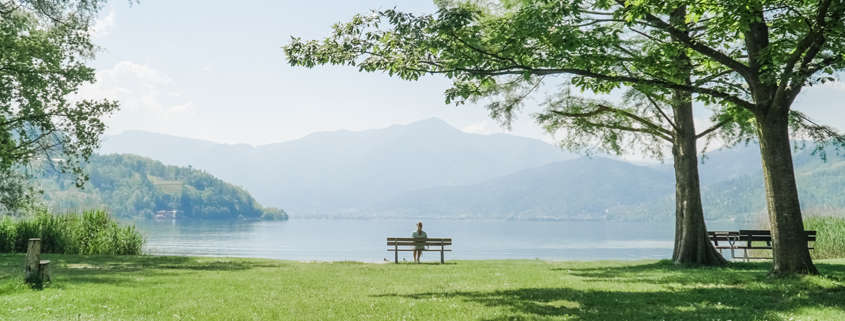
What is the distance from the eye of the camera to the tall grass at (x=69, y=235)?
27.4m

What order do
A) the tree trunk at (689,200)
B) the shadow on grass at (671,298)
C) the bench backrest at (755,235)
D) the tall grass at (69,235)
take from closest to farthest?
the shadow on grass at (671,298), the tree trunk at (689,200), the bench backrest at (755,235), the tall grass at (69,235)

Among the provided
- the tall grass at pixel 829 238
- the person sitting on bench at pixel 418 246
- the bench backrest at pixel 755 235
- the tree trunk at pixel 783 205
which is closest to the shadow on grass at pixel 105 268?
the person sitting on bench at pixel 418 246

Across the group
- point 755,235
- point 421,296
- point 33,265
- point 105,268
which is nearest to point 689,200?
point 755,235

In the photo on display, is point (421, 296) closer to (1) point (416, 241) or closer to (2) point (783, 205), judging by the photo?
(2) point (783, 205)

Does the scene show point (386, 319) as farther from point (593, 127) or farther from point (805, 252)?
point (593, 127)

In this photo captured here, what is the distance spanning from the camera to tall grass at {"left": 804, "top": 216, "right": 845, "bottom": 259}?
26797mm

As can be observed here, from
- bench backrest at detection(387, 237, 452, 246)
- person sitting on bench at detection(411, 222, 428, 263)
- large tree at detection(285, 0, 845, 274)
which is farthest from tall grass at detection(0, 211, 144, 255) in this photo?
large tree at detection(285, 0, 845, 274)

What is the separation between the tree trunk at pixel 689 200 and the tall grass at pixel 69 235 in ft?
79.7


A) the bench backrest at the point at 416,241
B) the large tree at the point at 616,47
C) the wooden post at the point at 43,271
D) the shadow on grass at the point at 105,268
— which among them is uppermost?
the large tree at the point at 616,47

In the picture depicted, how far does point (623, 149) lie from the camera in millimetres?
26938

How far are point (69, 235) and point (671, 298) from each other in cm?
2655

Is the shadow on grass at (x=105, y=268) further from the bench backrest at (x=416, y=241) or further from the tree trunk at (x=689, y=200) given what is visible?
the tree trunk at (x=689, y=200)

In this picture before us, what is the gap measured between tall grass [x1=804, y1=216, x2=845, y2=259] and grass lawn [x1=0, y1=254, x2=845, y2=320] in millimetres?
9967

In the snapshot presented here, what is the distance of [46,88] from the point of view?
26.4m
